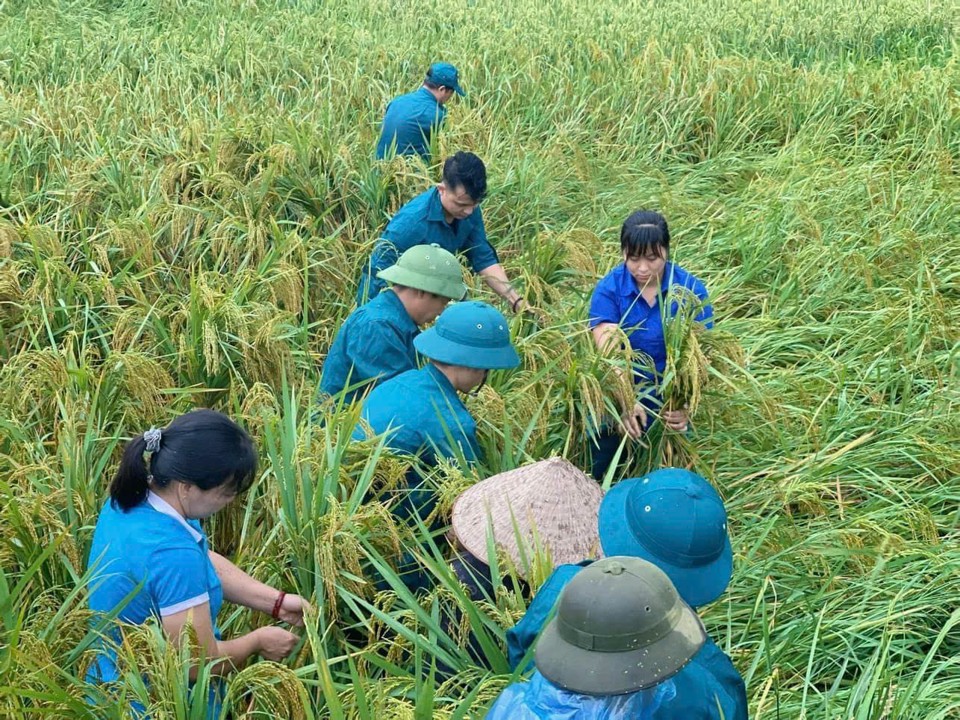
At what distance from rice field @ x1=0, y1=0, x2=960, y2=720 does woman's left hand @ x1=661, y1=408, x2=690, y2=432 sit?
134 mm

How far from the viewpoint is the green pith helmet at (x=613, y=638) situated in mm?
1486

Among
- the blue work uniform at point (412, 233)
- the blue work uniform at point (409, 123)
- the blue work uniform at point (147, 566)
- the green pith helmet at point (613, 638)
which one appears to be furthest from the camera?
the blue work uniform at point (409, 123)

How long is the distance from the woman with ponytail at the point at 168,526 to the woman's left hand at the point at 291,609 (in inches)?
11.0

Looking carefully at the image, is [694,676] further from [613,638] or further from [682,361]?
[682,361]

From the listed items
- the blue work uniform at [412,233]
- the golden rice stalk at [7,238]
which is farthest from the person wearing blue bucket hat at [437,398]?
the golden rice stalk at [7,238]

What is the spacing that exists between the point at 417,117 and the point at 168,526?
4.12 metres

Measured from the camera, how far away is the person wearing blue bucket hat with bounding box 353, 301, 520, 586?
113 inches

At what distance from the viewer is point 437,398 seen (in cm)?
290

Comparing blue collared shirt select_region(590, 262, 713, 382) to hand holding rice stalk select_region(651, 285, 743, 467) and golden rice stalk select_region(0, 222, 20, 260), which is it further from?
golden rice stalk select_region(0, 222, 20, 260)

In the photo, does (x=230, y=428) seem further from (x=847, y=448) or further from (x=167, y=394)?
(x=847, y=448)

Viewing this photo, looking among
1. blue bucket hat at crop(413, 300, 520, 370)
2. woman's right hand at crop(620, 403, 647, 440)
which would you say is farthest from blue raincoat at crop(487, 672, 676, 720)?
woman's right hand at crop(620, 403, 647, 440)

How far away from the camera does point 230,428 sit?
2178mm

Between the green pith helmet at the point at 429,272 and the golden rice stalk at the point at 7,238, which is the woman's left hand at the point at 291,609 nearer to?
the green pith helmet at the point at 429,272

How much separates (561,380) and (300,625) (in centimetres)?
132
